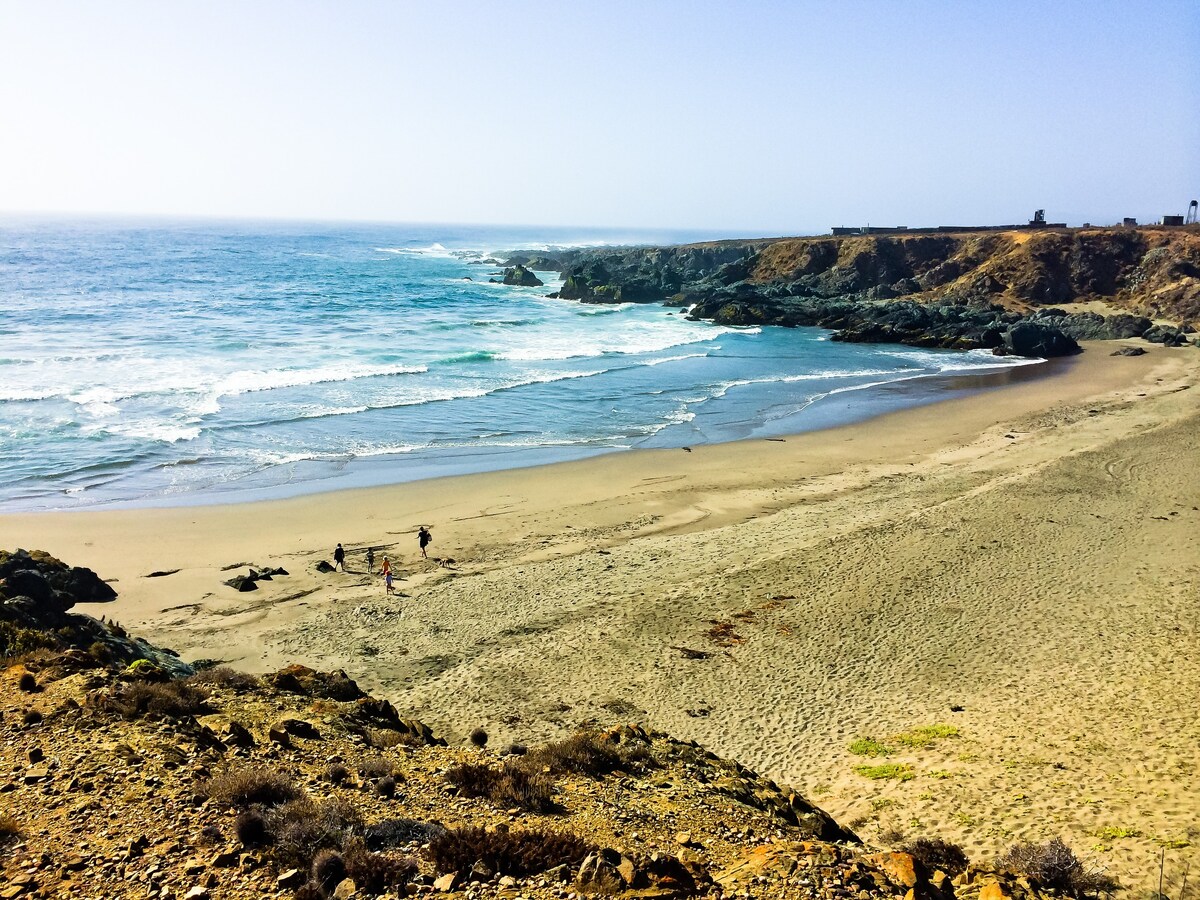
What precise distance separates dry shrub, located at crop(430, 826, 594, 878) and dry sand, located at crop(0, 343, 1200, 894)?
4.12 meters

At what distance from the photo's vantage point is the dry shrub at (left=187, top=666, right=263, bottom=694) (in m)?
Result: 9.76

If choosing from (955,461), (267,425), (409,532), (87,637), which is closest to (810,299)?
(955,461)

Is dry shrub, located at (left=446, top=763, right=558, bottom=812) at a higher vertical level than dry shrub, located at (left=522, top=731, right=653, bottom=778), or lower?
higher

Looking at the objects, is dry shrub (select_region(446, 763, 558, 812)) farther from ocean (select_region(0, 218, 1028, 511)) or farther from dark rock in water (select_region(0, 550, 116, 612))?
ocean (select_region(0, 218, 1028, 511))

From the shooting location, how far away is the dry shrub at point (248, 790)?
6.72 m

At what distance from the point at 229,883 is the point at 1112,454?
2695cm

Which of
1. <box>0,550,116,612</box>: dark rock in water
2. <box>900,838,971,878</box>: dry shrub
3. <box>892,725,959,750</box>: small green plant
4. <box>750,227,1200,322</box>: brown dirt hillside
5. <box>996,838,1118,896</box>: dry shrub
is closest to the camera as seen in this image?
<box>996,838,1118,896</box>: dry shrub

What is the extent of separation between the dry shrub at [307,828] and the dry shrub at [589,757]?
2.11m

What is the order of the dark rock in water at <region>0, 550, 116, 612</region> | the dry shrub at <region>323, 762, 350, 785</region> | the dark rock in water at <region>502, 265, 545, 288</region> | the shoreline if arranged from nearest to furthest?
the dry shrub at <region>323, 762, 350, 785</region>
the dark rock in water at <region>0, 550, 116, 612</region>
the shoreline
the dark rock in water at <region>502, 265, 545, 288</region>

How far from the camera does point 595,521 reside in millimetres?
20109

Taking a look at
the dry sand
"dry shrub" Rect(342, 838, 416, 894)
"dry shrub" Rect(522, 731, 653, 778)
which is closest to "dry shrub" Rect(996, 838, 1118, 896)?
the dry sand

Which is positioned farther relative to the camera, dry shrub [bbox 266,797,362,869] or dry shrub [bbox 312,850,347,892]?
dry shrub [bbox 266,797,362,869]

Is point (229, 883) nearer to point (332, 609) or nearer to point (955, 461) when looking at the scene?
point (332, 609)

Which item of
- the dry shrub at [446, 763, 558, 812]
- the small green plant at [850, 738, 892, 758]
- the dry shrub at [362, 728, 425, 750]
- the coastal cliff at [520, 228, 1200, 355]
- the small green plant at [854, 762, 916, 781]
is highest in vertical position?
the coastal cliff at [520, 228, 1200, 355]
